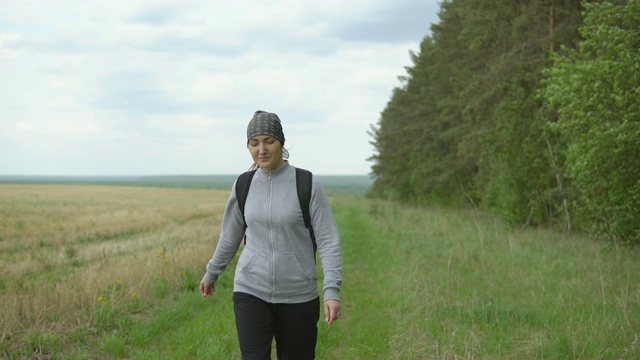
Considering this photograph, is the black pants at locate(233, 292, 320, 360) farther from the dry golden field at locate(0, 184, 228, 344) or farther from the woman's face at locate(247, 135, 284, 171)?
the dry golden field at locate(0, 184, 228, 344)

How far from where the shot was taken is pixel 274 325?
142 inches

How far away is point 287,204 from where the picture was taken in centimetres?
346

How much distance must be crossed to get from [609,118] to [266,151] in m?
8.84

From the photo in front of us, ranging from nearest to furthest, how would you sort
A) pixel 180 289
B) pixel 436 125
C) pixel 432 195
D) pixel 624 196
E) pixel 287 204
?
pixel 287 204
pixel 180 289
pixel 624 196
pixel 436 125
pixel 432 195

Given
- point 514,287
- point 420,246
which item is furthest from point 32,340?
point 420,246

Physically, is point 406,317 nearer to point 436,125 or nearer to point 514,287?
point 514,287

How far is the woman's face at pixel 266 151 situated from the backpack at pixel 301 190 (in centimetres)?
16

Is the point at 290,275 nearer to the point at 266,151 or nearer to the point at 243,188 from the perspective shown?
the point at 243,188

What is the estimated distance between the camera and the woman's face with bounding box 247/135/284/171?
11.5ft

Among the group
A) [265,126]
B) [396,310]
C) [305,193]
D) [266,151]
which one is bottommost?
[396,310]

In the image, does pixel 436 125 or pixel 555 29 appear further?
pixel 436 125

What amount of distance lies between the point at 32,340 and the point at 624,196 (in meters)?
9.84

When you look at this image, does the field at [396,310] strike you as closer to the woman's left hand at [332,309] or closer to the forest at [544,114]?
the woman's left hand at [332,309]

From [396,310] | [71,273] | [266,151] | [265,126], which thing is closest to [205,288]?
[266,151]
